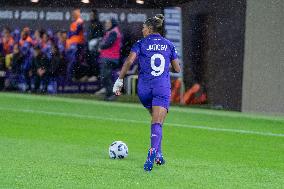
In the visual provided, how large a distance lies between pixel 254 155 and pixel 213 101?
9.40 m

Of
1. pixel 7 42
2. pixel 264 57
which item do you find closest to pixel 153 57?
pixel 264 57

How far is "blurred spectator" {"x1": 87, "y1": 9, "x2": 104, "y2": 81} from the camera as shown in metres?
25.7

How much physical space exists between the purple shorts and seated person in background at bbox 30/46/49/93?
16.0 meters

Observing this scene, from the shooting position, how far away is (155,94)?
1197 cm

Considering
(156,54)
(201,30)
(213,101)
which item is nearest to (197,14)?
(201,30)

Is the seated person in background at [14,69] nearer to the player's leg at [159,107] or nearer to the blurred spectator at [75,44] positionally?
the blurred spectator at [75,44]

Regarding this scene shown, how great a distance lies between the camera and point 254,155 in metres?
13.9

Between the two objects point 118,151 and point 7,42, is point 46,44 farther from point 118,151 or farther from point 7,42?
point 118,151

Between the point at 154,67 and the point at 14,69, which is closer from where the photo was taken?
the point at 154,67

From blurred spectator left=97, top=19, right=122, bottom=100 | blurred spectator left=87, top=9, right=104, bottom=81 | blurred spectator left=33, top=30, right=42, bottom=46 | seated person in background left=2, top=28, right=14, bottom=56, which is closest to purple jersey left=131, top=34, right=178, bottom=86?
blurred spectator left=97, top=19, right=122, bottom=100

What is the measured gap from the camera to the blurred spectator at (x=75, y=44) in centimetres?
2683

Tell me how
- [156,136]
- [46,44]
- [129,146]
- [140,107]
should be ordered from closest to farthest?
[156,136], [129,146], [140,107], [46,44]

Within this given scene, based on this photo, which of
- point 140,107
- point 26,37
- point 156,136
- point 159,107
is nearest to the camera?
point 156,136

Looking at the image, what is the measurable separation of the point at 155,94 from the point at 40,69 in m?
16.4
